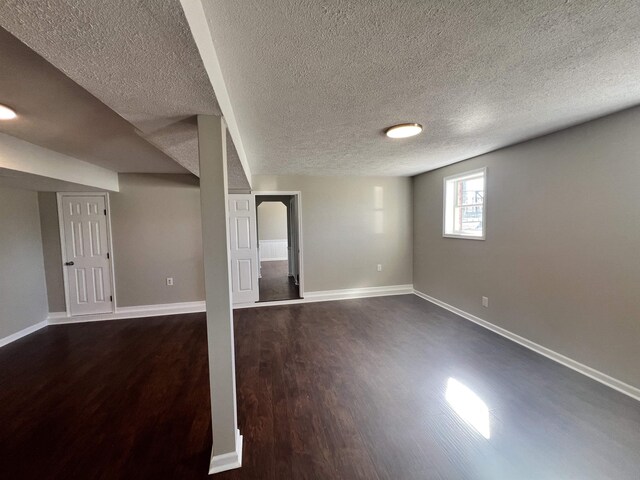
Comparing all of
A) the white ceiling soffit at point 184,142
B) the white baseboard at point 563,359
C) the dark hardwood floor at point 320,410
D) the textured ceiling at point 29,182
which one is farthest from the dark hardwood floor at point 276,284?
the textured ceiling at point 29,182

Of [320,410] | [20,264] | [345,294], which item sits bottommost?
[320,410]

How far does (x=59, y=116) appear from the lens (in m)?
1.86

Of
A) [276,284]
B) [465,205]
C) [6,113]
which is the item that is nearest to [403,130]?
[465,205]

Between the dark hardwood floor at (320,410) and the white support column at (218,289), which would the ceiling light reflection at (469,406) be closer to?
the dark hardwood floor at (320,410)

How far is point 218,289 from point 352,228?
3.51 meters

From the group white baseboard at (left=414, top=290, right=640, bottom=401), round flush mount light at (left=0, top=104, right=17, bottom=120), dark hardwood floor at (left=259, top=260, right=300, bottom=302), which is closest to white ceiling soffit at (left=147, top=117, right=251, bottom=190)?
round flush mount light at (left=0, top=104, right=17, bottom=120)

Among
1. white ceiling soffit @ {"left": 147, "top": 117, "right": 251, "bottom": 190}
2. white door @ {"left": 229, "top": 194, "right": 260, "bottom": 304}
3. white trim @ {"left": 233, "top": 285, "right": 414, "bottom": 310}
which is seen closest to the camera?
white ceiling soffit @ {"left": 147, "top": 117, "right": 251, "bottom": 190}

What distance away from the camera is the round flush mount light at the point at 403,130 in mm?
2195

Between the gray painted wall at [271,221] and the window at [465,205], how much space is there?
6962 mm

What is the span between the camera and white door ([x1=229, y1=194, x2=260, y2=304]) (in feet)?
14.2

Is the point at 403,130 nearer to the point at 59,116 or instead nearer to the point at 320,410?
the point at 320,410

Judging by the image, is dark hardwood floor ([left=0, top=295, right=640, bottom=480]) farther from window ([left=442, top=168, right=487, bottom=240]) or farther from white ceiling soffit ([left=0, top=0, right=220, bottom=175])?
white ceiling soffit ([left=0, top=0, right=220, bottom=175])

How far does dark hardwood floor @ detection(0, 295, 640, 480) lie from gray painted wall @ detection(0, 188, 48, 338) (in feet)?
1.37

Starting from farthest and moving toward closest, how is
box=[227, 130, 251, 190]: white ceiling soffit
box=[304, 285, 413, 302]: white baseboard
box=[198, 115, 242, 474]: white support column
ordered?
1. box=[304, 285, 413, 302]: white baseboard
2. box=[227, 130, 251, 190]: white ceiling soffit
3. box=[198, 115, 242, 474]: white support column
